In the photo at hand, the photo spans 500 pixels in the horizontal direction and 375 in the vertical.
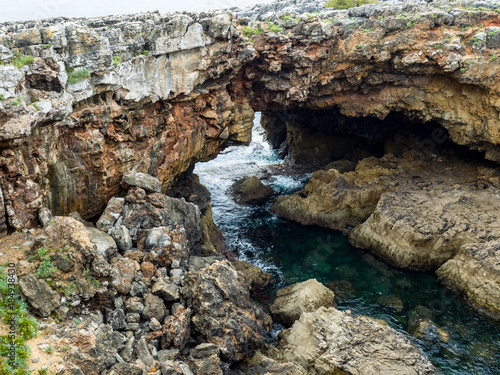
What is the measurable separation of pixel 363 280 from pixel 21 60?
18960 mm

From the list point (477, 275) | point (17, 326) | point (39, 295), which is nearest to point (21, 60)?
point (39, 295)

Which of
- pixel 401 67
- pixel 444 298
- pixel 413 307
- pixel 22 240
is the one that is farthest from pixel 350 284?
pixel 22 240

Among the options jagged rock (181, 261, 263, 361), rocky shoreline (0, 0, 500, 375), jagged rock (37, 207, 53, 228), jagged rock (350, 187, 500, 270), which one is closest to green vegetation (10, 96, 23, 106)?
rocky shoreline (0, 0, 500, 375)

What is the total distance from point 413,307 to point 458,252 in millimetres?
4344

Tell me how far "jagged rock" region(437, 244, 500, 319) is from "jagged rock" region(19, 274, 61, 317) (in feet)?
61.6

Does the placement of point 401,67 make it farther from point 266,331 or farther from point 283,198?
point 266,331

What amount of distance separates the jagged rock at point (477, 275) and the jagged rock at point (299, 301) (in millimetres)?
7164

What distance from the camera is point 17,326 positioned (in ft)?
31.7

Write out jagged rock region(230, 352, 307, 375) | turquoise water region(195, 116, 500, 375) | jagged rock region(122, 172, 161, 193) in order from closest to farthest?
jagged rock region(230, 352, 307, 375) < jagged rock region(122, 172, 161, 193) < turquoise water region(195, 116, 500, 375)

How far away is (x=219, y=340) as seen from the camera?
1248 centimetres

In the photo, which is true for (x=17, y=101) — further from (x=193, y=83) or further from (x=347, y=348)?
(x=347, y=348)

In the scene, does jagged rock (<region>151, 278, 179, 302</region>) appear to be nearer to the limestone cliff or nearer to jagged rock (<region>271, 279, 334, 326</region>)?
the limestone cliff

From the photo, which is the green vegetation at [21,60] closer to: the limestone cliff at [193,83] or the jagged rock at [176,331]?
the limestone cliff at [193,83]

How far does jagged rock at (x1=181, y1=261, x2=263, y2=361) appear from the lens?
12602 mm
